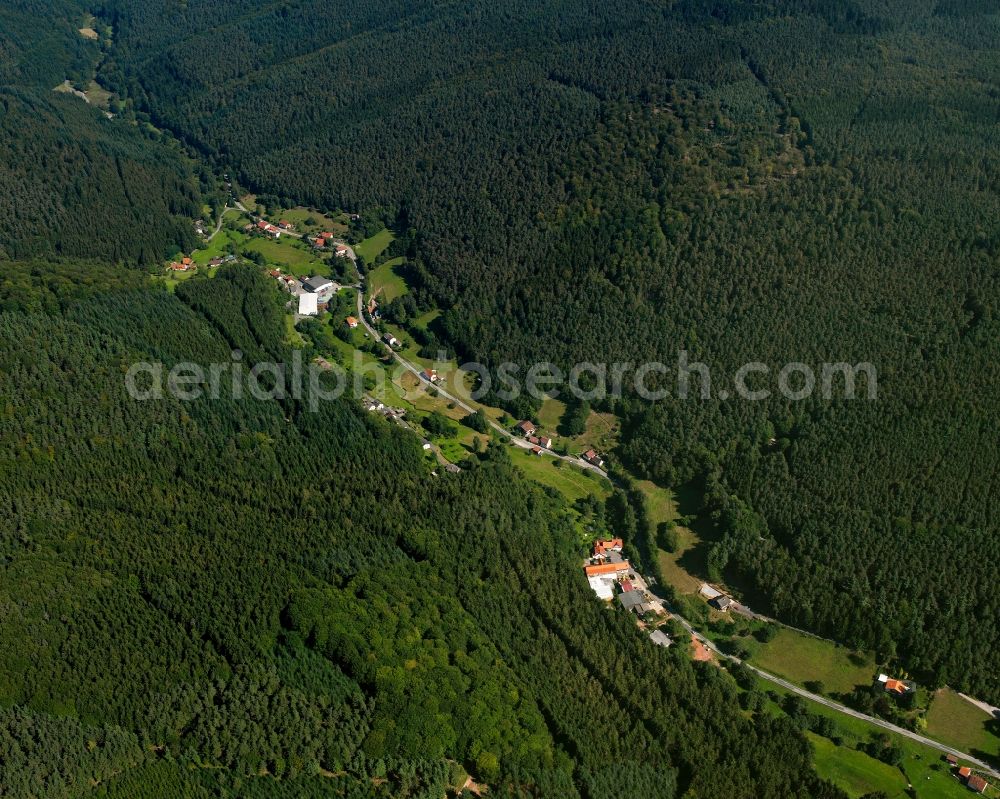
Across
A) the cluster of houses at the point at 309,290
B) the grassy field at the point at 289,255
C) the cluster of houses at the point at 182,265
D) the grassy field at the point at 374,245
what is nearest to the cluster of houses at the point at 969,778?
the cluster of houses at the point at 309,290

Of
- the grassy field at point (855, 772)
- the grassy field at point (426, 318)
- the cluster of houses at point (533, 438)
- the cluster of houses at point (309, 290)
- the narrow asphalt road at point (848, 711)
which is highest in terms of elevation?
the cluster of houses at point (309, 290)

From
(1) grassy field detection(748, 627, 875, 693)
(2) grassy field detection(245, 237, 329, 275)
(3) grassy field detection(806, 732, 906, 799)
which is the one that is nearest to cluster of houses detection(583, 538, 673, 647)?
(1) grassy field detection(748, 627, 875, 693)

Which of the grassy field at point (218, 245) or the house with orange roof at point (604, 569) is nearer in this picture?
the house with orange roof at point (604, 569)

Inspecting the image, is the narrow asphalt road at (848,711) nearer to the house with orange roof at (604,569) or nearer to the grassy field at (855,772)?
the grassy field at (855,772)

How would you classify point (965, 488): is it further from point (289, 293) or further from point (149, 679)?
point (289, 293)

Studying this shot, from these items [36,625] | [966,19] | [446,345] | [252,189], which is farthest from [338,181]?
[966,19]

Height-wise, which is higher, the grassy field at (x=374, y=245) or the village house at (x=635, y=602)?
the grassy field at (x=374, y=245)

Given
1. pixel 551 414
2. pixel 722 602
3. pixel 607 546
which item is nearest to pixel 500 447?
pixel 551 414
